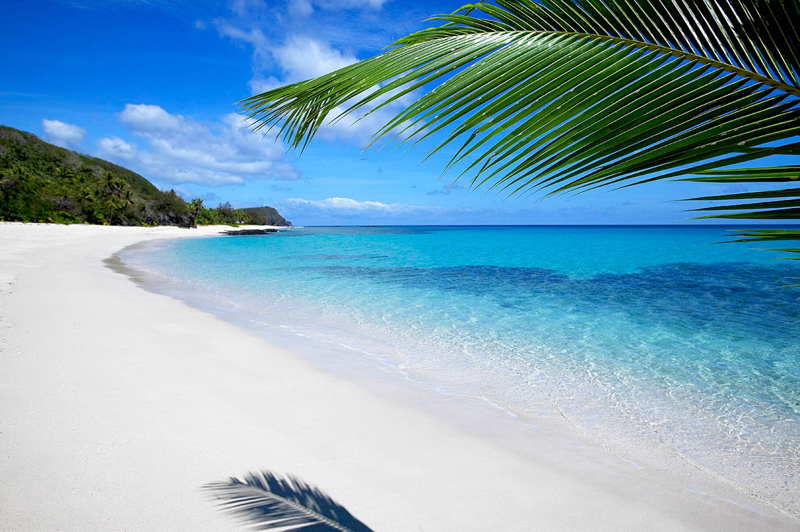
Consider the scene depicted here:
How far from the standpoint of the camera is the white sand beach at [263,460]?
255 cm

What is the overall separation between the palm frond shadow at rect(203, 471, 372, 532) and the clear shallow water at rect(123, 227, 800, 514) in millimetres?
2468

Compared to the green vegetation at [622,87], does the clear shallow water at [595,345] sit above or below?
below

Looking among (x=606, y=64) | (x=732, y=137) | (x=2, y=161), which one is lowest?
(x=732, y=137)

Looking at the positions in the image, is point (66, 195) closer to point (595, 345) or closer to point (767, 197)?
point (595, 345)

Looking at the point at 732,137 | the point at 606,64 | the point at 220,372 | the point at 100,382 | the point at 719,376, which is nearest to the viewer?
the point at 732,137

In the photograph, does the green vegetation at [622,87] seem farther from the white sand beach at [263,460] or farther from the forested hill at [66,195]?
the forested hill at [66,195]

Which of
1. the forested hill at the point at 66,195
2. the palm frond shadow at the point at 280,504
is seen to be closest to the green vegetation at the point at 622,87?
the palm frond shadow at the point at 280,504

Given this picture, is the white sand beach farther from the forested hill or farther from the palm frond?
the forested hill

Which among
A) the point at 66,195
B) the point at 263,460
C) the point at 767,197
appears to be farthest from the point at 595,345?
the point at 66,195

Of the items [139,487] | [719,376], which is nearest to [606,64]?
[139,487]

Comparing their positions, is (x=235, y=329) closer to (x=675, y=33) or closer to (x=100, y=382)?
(x=100, y=382)

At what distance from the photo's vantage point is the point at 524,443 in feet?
12.3

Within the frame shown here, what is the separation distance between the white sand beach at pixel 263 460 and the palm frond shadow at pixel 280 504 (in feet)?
0.27

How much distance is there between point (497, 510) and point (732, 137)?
9.02 feet
